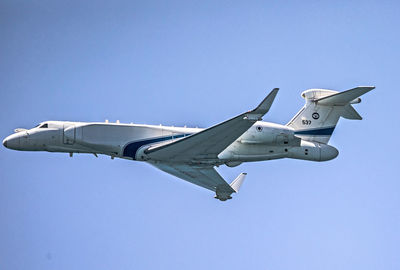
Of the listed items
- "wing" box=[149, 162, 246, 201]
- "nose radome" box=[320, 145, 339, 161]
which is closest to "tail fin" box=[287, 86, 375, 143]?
"nose radome" box=[320, 145, 339, 161]

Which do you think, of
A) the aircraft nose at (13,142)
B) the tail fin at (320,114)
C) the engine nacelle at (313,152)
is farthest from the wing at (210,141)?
the aircraft nose at (13,142)

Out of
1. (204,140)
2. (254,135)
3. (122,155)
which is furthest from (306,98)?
(122,155)

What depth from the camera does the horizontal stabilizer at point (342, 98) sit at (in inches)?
1726

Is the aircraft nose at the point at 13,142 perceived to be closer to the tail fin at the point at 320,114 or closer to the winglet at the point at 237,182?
the winglet at the point at 237,182

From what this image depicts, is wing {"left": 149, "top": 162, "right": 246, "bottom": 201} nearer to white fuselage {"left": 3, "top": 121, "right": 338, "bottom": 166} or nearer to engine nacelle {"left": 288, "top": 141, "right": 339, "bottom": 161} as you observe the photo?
white fuselage {"left": 3, "top": 121, "right": 338, "bottom": 166}

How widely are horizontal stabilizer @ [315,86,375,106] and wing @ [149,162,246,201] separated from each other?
784cm

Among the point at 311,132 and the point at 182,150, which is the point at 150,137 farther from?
the point at 311,132

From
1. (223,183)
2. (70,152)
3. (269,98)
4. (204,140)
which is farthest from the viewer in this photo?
(223,183)

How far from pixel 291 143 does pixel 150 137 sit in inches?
315

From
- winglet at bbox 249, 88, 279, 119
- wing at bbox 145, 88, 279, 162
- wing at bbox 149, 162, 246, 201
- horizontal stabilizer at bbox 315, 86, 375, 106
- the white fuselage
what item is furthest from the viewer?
wing at bbox 149, 162, 246, 201

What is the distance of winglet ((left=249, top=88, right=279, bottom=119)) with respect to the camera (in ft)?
126

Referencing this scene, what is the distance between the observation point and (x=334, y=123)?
1805 inches

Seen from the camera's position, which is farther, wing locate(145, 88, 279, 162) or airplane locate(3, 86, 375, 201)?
airplane locate(3, 86, 375, 201)

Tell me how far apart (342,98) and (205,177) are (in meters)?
9.76
